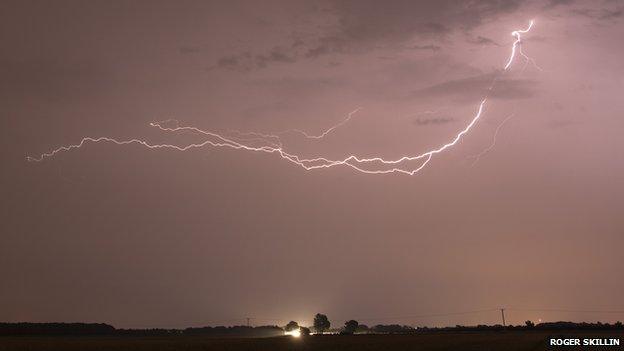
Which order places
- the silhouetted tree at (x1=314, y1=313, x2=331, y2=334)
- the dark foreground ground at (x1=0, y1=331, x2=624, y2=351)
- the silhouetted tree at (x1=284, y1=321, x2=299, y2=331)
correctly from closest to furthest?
the dark foreground ground at (x1=0, y1=331, x2=624, y2=351) → the silhouetted tree at (x1=284, y1=321, x2=299, y2=331) → the silhouetted tree at (x1=314, y1=313, x2=331, y2=334)

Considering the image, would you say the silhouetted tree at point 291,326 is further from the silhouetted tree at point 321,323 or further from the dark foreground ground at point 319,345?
the dark foreground ground at point 319,345

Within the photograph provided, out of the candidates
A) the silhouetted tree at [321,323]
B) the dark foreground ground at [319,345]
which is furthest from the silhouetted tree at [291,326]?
the dark foreground ground at [319,345]

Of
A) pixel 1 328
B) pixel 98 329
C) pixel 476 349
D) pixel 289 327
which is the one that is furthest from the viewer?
pixel 98 329

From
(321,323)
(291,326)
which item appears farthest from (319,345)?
(321,323)

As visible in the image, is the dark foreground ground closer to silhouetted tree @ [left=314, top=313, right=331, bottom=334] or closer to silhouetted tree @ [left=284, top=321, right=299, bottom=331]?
silhouetted tree @ [left=284, top=321, right=299, bottom=331]

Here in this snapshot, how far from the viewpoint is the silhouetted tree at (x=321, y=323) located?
379ft

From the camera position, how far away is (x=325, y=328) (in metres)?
116

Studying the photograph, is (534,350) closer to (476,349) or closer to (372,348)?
(476,349)

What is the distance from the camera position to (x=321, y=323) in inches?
4569

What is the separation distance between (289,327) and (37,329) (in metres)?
34.4

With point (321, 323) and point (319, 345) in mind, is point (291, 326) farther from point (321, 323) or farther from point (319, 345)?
point (319, 345)

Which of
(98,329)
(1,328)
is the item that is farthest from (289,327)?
(1,328)

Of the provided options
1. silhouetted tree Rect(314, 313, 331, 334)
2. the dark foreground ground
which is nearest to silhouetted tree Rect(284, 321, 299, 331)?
silhouetted tree Rect(314, 313, 331, 334)

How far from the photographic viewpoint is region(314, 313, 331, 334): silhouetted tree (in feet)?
379
